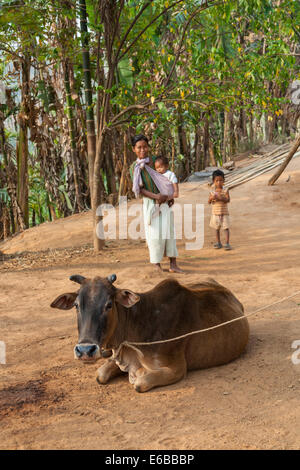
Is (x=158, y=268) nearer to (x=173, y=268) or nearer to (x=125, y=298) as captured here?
(x=173, y=268)

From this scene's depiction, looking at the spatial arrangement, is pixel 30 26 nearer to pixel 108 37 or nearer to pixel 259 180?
pixel 108 37

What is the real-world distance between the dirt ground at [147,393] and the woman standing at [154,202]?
46 centimetres

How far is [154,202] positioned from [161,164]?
0.59m

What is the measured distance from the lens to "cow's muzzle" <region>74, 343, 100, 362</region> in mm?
3356

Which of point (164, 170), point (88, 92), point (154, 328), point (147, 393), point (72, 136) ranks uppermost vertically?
point (88, 92)

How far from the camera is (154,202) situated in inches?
285

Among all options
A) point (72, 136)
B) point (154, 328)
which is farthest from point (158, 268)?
point (72, 136)

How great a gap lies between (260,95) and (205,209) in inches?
178

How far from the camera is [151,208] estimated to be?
7.23 meters

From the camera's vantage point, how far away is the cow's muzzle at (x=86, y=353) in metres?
3.36

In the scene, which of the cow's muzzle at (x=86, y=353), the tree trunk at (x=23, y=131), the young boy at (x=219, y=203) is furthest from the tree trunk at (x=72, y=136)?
the cow's muzzle at (x=86, y=353)

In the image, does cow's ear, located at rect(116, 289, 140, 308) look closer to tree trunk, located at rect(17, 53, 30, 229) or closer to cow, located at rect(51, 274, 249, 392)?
cow, located at rect(51, 274, 249, 392)

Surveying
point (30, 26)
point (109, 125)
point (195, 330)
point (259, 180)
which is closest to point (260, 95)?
point (109, 125)
